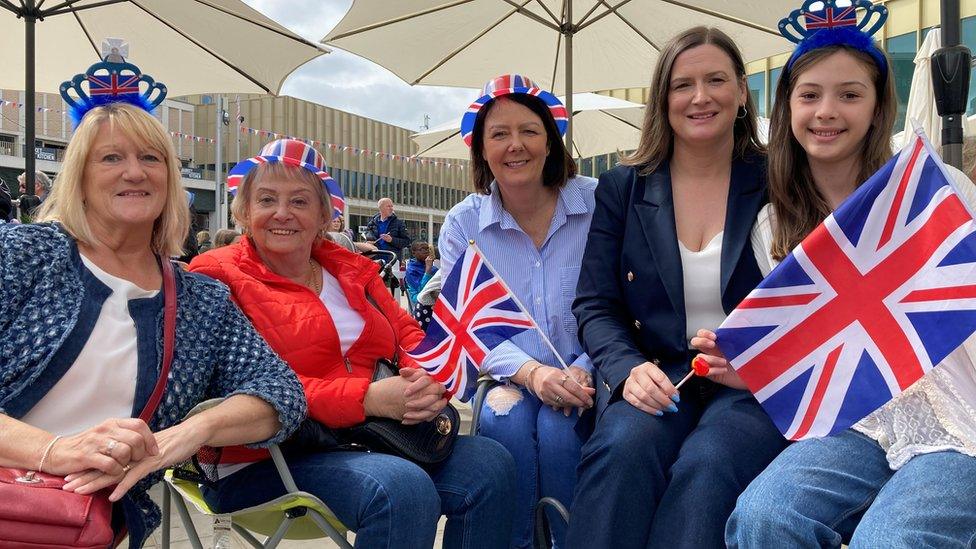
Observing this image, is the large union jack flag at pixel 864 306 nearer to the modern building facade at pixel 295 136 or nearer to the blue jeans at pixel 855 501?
the blue jeans at pixel 855 501

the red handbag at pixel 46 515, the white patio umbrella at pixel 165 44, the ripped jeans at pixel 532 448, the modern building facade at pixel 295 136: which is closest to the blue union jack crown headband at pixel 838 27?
the ripped jeans at pixel 532 448

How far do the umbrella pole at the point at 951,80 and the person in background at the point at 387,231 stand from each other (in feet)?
29.8

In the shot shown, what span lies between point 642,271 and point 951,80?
224 centimetres

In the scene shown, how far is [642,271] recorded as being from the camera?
7.93 feet

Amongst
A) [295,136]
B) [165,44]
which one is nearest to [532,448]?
[165,44]

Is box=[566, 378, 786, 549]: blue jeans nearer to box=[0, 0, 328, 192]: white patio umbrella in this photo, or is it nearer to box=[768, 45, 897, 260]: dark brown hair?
box=[768, 45, 897, 260]: dark brown hair

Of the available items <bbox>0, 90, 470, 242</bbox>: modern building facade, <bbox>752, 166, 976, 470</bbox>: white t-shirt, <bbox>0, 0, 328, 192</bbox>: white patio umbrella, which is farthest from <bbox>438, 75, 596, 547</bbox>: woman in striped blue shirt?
<bbox>0, 90, 470, 242</bbox>: modern building facade

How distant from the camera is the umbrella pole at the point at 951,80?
359 centimetres

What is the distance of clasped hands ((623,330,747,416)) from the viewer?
2.08 metres

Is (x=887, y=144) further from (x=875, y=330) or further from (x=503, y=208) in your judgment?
(x=503, y=208)

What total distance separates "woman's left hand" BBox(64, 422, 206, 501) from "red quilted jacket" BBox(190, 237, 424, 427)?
0.49 m

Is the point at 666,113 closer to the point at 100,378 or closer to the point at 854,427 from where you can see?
the point at 854,427

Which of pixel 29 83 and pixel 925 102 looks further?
pixel 29 83

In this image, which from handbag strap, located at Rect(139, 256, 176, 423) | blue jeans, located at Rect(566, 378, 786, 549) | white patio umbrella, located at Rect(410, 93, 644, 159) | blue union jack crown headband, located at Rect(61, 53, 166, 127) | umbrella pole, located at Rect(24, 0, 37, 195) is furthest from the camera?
white patio umbrella, located at Rect(410, 93, 644, 159)
